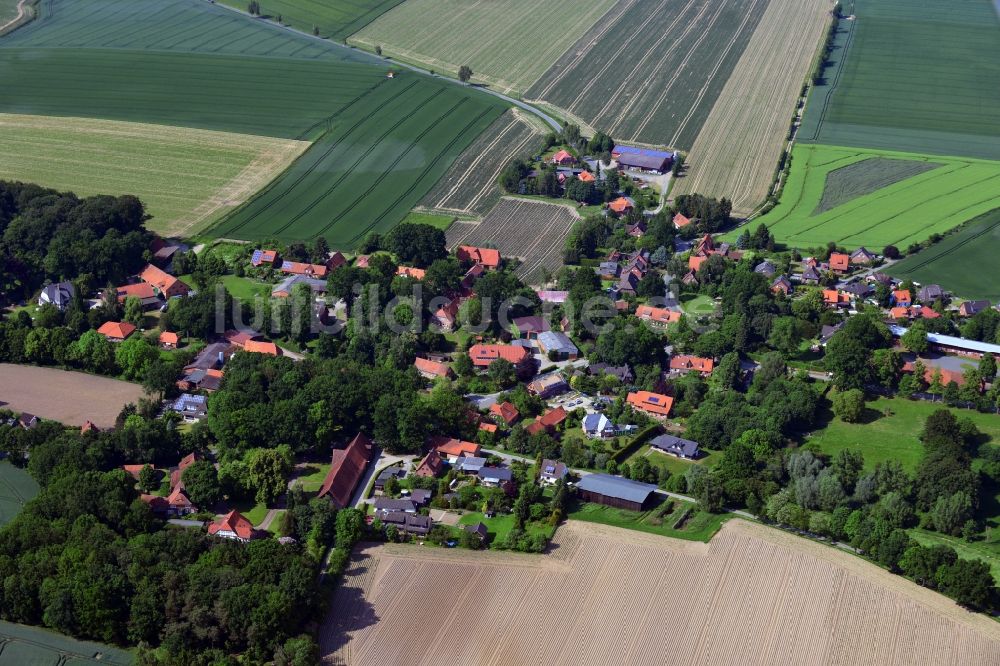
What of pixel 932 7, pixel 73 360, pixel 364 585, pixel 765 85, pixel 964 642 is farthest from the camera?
pixel 932 7

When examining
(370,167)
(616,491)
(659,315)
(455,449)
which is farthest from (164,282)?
(616,491)

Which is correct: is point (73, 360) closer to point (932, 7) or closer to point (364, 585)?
point (364, 585)

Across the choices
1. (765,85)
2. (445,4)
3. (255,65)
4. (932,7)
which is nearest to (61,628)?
(255,65)

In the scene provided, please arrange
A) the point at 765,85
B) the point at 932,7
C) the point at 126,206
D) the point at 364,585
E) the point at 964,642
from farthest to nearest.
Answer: the point at 932,7 < the point at 765,85 < the point at 126,206 < the point at 364,585 < the point at 964,642

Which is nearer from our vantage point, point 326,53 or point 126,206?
point 126,206

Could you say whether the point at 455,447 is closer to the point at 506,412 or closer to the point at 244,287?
the point at 506,412

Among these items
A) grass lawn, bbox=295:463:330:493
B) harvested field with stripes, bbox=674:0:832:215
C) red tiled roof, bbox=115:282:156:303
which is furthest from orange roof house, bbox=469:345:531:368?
harvested field with stripes, bbox=674:0:832:215

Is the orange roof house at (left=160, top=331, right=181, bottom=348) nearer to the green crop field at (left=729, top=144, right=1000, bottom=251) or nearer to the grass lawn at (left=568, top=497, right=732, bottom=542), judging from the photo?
the grass lawn at (left=568, top=497, right=732, bottom=542)
